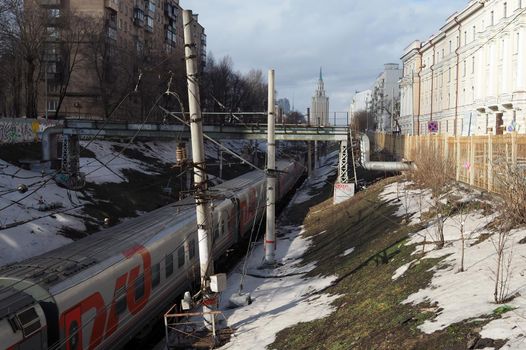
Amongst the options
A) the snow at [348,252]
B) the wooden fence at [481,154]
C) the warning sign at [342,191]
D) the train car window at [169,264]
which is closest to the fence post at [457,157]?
the wooden fence at [481,154]

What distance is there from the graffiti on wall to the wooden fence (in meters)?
29.2

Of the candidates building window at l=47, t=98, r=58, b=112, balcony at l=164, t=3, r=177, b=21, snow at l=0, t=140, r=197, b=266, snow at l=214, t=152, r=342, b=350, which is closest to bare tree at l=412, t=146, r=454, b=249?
snow at l=214, t=152, r=342, b=350

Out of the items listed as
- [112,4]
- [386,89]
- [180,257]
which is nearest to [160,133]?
[180,257]

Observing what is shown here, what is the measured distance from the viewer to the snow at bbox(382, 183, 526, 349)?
21.8 ft

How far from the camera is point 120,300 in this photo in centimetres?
1062

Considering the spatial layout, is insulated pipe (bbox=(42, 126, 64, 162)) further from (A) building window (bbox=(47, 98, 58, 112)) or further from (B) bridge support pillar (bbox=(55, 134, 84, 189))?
(A) building window (bbox=(47, 98, 58, 112))

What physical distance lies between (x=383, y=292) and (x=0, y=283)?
7.17 m

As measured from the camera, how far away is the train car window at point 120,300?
1047 cm

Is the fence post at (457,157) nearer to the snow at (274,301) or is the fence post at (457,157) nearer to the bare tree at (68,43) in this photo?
the snow at (274,301)

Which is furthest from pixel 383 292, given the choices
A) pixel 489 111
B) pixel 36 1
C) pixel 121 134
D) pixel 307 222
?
pixel 36 1

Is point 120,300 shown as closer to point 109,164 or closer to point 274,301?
point 274,301

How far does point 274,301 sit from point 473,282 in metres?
5.83

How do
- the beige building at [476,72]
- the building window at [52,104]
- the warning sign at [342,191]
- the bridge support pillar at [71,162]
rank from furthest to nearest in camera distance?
the building window at [52,104]
the beige building at [476,72]
the bridge support pillar at [71,162]
the warning sign at [342,191]

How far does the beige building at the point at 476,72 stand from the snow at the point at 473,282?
22.2 meters
